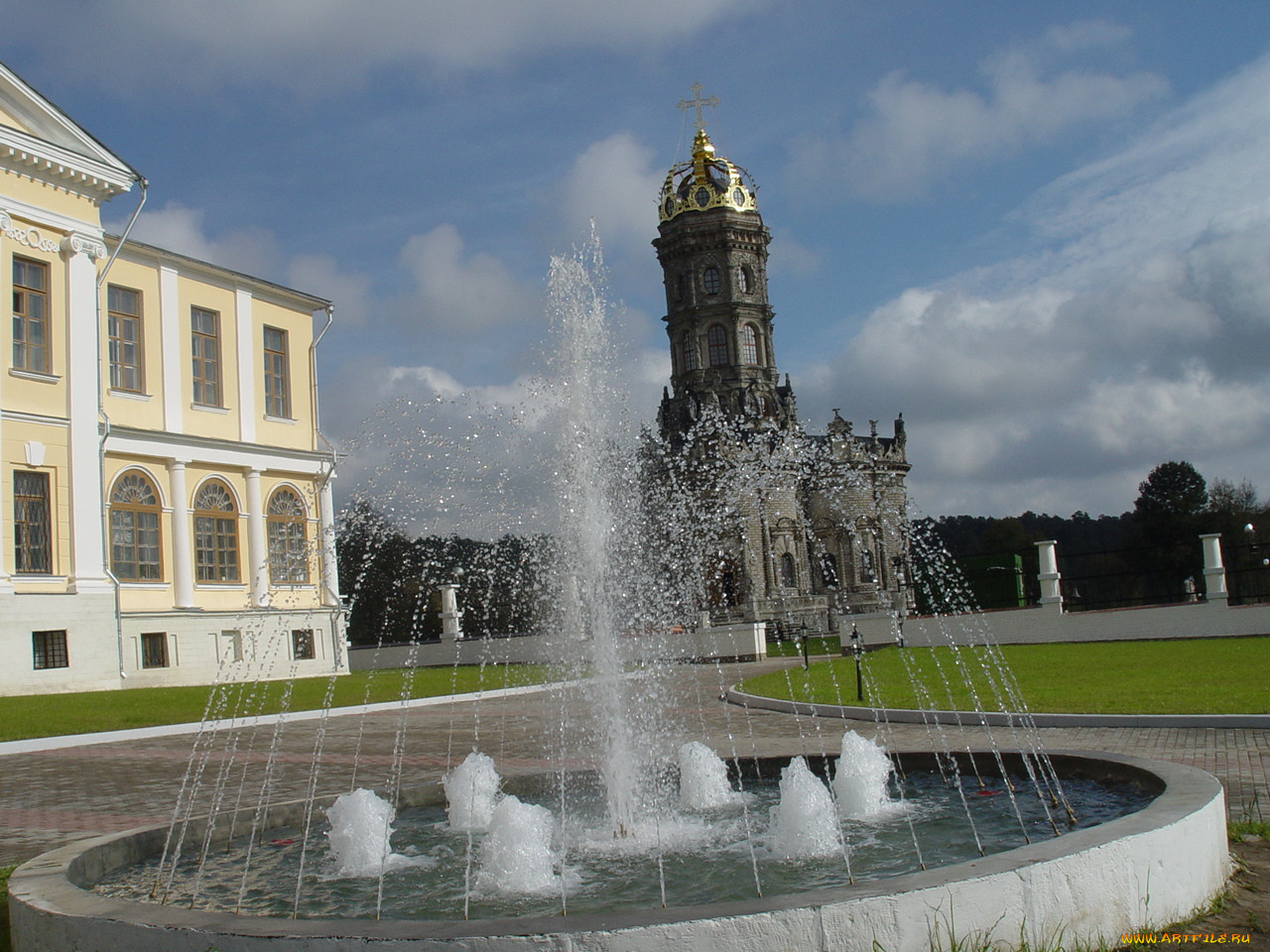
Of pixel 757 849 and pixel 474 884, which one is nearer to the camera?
pixel 474 884

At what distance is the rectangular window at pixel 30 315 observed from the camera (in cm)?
2408

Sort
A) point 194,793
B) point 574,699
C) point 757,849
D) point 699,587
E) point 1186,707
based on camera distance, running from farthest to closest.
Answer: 1. point 699,587
2. point 574,699
3. point 1186,707
4. point 194,793
5. point 757,849

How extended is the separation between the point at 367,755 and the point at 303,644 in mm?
18880

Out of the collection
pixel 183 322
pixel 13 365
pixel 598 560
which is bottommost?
pixel 598 560

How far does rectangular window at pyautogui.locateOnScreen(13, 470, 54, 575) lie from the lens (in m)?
23.5

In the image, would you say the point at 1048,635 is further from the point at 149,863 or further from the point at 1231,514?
the point at 1231,514

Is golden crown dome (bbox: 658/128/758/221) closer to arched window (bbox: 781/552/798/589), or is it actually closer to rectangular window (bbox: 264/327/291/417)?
arched window (bbox: 781/552/798/589)

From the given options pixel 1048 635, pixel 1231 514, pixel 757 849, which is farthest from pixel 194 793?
pixel 1231 514

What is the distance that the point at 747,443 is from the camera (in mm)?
66875

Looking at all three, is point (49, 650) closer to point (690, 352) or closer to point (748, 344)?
point (690, 352)

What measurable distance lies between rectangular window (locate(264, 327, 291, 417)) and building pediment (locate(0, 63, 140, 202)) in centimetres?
692

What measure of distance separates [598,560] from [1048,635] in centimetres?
2468

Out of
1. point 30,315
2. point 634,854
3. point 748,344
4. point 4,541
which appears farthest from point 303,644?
point 748,344

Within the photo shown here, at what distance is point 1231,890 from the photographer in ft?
17.4
